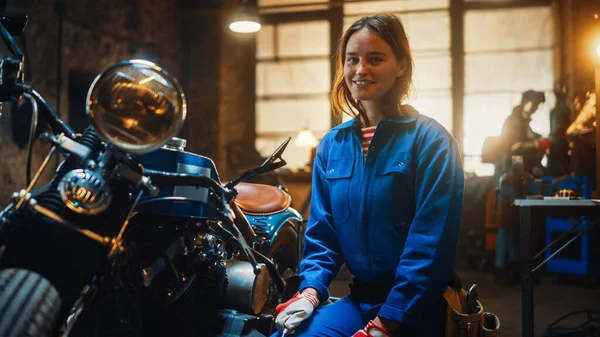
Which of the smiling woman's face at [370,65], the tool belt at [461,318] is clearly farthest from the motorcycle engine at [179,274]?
the tool belt at [461,318]

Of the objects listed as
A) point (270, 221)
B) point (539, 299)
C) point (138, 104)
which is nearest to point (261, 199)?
point (270, 221)

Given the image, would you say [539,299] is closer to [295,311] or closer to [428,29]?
[295,311]

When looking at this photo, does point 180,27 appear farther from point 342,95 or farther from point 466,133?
point 342,95

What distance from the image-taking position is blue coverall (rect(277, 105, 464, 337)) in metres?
1.48

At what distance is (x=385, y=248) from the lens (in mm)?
1584

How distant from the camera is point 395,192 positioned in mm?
1591

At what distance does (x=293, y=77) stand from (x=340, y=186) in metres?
7.05

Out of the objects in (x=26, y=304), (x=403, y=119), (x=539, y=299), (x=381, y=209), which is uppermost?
(x=403, y=119)

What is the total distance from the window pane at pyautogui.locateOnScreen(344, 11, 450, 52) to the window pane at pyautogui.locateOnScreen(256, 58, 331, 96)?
4.10 feet

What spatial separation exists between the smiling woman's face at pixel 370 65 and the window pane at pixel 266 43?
7.16 metres

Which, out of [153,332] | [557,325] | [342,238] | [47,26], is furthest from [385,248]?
[47,26]

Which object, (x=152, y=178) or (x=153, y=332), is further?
(x=153, y=332)

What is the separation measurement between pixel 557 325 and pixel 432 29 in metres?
5.15

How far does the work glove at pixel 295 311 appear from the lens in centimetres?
151
